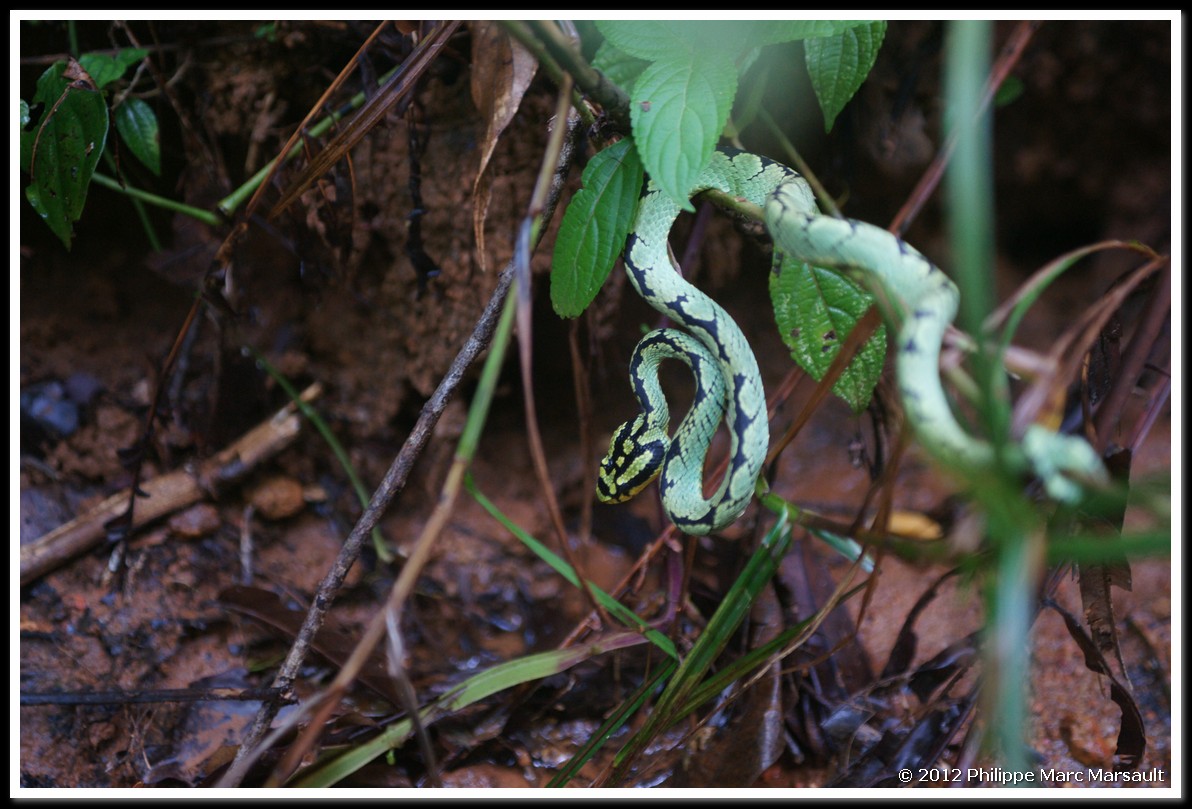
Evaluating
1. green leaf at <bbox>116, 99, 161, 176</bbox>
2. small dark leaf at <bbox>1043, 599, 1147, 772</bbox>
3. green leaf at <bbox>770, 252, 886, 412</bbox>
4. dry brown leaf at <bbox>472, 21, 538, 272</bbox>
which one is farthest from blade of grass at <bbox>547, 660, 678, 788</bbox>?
green leaf at <bbox>116, 99, 161, 176</bbox>

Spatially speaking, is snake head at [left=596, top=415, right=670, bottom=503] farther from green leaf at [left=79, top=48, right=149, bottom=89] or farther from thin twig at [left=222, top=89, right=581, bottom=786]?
green leaf at [left=79, top=48, right=149, bottom=89]

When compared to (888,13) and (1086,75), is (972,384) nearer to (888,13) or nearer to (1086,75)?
(888,13)

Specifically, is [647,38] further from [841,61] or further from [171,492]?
[171,492]

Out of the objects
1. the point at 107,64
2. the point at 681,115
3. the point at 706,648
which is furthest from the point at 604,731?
the point at 107,64

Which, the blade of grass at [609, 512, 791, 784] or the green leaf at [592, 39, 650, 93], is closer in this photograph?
the green leaf at [592, 39, 650, 93]

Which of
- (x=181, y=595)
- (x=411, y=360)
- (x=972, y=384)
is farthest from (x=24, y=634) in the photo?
(x=972, y=384)

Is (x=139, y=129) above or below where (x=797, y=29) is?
below

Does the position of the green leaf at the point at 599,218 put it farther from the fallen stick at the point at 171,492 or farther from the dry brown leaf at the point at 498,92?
the fallen stick at the point at 171,492
